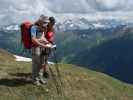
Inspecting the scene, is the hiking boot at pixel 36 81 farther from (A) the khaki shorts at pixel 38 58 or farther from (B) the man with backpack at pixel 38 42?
(A) the khaki shorts at pixel 38 58

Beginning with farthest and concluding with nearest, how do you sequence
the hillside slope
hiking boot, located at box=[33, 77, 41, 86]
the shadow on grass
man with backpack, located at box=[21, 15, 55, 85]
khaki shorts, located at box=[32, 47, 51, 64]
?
the shadow on grass, hiking boot, located at box=[33, 77, 41, 86], the hillside slope, khaki shorts, located at box=[32, 47, 51, 64], man with backpack, located at box=[21, 15, 55, 85]

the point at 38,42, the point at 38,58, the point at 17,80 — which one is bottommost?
the point at 17,80

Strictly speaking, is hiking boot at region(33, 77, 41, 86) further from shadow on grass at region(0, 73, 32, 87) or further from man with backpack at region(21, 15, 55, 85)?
shadow on grass at region(0, 73, 32, 87)

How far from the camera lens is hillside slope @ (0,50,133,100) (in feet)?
71.6

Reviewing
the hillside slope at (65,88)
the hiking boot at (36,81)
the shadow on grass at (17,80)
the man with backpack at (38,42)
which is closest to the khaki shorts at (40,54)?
the man with backpack at (38,42)

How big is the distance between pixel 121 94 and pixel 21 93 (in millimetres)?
7452

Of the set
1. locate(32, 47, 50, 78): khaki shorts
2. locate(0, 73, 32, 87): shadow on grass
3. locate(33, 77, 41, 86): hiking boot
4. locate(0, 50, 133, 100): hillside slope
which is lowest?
locate(0, 50, 133, 100): hillside slope

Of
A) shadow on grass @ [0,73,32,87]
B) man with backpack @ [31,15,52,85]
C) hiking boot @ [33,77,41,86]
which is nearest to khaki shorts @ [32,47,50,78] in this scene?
man with backpack @ [31,15,52,85]

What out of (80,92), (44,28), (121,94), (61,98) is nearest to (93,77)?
(121,94)

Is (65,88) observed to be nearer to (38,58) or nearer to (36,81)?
(36,81)

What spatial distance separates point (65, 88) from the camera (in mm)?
23922

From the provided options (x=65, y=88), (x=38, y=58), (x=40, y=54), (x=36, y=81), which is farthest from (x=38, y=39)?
(x=65, y=88)

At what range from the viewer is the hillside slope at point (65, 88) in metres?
21.8

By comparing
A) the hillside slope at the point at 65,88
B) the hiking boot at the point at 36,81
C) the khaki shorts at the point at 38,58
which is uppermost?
the khaki shorts at the point at 38,58
